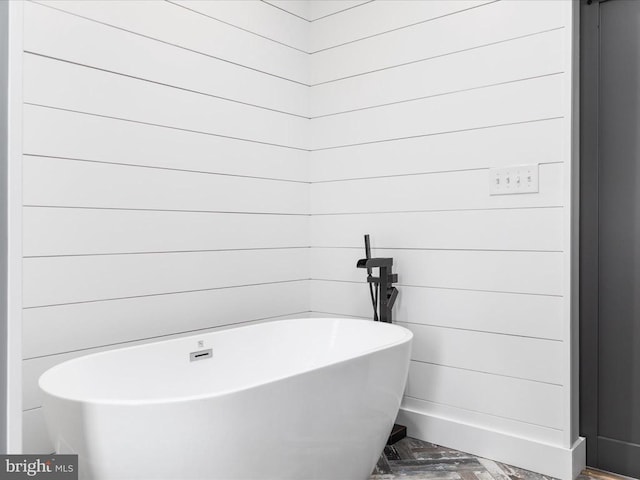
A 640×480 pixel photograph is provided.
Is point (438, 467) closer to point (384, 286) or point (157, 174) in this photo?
point (384, 286)

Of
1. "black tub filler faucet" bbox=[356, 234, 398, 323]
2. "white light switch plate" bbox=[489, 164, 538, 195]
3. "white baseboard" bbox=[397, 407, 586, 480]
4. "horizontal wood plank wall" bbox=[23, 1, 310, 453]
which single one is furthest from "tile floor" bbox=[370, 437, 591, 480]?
"white light switch plate" bbox=[489, 164, 538, 195]

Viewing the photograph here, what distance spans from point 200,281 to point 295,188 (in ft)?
2.59

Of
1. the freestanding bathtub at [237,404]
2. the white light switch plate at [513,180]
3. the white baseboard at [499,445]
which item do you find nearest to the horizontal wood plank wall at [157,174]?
the freestanding bathtub at [237,404]

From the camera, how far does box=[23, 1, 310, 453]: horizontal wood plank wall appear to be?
1.85m

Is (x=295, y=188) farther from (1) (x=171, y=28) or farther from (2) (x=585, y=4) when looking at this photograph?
(2) (x=585, y=4)

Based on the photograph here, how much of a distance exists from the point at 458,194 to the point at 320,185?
832 millimetres

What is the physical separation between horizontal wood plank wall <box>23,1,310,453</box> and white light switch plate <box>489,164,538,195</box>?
107 centimetres

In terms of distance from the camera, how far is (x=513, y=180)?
7.11 ft

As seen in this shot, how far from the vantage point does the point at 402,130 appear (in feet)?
8.30

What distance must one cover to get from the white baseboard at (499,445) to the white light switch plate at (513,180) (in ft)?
3.37

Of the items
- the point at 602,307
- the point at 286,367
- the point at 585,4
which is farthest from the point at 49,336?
the point at 585,4


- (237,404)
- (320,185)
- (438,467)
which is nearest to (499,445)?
(438,467)

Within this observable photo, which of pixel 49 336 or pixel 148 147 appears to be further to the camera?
pixel 148 147

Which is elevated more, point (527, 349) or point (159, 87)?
point (159, 87)
